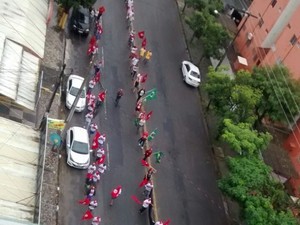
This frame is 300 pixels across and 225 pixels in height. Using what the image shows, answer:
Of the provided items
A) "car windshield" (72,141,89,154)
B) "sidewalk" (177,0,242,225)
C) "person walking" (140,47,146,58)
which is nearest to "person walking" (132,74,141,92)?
"person walking" (140,47,146,58)

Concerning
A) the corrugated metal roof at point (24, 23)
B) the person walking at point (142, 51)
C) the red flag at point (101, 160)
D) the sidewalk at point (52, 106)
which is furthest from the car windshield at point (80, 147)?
the person walking at point (142, 51)

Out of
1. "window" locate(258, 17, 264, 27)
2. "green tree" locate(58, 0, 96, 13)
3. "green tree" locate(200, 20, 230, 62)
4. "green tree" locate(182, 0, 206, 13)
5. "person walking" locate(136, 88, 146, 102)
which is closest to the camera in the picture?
"person walking" locate(136, 88, 146, 102)

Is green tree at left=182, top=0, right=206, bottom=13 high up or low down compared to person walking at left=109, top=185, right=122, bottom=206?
up

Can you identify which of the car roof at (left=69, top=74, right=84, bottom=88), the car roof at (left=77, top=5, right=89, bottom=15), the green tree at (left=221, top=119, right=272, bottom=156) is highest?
the green tree at (left=221, top=119, right=272, bottom=156)

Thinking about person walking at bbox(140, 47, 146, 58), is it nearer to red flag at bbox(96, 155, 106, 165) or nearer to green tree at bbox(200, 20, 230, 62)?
green tree at bbox(200, 20, 230, 62)

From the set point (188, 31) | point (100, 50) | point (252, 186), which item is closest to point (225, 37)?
point (188, 31)

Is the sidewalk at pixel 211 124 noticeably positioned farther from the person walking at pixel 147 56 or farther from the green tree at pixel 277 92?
the person walking at pixel 147 56

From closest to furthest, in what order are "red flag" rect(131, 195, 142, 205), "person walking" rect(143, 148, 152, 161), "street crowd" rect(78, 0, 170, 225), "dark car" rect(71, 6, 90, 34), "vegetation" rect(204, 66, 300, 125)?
"street crowd" rect(78, 0, 170, 225)
"red flag" rect(131, 195, 142, 205)
"person walking" rect(143, 148, 152, 161)
"vegetation" rect(204, 66, 300, 125)
"dark car" rect(71, 6, 90, 34)

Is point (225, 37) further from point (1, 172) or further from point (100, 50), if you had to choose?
point (1, 172)
